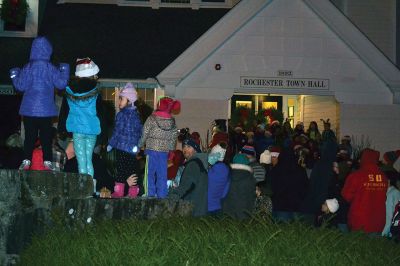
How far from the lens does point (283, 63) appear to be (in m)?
19.7

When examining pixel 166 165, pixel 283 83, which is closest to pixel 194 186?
pixel 166 165

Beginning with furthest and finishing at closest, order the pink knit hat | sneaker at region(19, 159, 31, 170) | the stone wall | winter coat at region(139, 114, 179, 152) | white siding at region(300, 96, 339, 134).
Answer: white siding at region(300, 96, 339, 134) → the pink knit hat → winter coat at region(139, 114, 179, 152) → sneaker at region(19, 159, 31, 170) → the stone wall

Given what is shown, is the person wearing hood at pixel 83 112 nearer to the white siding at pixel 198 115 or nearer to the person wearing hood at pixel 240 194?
the person wearing hood at pixel 240 194

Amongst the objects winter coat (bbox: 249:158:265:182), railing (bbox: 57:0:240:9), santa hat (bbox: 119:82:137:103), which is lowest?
winter coat (bbox: 249:158:265:182)

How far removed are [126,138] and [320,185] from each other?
3.23 metres

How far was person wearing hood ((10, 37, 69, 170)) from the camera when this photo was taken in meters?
8.42

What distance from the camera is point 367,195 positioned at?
1067cm

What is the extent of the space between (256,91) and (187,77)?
1874mm

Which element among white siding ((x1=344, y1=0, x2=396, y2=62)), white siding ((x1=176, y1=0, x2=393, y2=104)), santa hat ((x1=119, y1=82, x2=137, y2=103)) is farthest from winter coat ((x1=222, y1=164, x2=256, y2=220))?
white siding ((x1=344, y1=0, x2=396, y2=62))

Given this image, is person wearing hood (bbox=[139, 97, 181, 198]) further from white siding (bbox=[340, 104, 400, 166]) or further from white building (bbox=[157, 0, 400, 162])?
white siding (bbox=[340, 104, 400, 166])

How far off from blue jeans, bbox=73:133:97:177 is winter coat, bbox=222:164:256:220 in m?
2.25

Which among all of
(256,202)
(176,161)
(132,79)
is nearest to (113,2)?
(132,79)

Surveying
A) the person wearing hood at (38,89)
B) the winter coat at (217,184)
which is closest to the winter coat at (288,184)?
the winter coat at (217,184)

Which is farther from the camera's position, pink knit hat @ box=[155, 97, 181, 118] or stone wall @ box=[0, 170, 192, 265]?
pink knit hat @ box=[155, 97, 181, 118]
